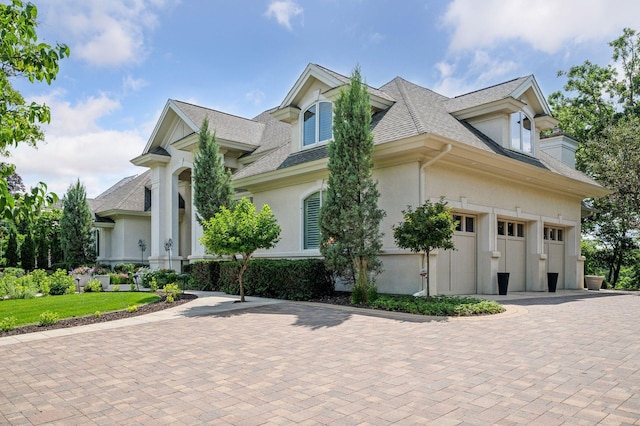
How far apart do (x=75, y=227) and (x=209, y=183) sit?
13458mm

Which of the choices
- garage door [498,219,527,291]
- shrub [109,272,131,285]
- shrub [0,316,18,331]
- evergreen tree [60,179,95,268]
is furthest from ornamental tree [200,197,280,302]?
evergreen tree [60,179,95,268]

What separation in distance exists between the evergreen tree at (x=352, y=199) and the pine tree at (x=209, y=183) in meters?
6.72

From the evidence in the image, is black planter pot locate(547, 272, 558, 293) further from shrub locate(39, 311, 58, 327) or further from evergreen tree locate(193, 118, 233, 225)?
shrub locate(39, 311, 58, 327)

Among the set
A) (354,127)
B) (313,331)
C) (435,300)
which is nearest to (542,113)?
(354,127)

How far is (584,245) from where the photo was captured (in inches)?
1016

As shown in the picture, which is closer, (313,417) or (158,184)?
(313,417)

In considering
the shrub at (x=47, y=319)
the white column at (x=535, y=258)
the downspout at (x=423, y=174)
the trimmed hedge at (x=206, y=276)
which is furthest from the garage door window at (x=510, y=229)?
the shrub at (x=47, y=319)

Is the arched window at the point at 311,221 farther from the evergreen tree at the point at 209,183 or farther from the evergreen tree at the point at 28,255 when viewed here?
the evergreen tree at the point at 28,255

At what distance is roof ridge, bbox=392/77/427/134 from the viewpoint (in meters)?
12.7

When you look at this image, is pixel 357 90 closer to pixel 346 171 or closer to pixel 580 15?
pixel 346 171

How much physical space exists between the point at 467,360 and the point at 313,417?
108 inches

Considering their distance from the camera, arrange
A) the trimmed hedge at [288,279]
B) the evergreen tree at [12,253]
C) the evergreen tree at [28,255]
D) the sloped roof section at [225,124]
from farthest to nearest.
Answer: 1. the evergreen tree at [28,255]
2. the evergreen tree at [12,253]
3. the sloped roof section at [225,124]
4. the trimmed hedge at [288,279]

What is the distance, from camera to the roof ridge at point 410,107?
12738mm

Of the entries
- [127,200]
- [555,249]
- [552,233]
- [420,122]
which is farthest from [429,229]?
[127,200]
